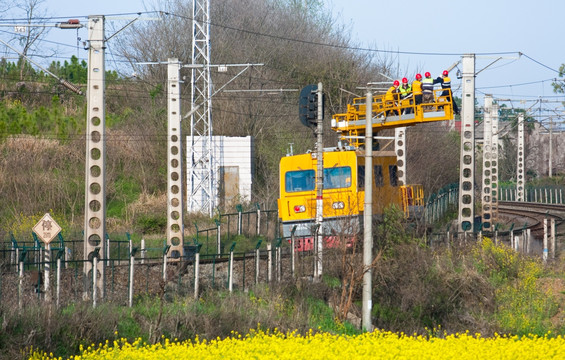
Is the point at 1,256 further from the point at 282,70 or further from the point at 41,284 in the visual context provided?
the point at 282,70

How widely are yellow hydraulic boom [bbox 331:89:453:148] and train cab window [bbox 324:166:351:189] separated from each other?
0.98 m

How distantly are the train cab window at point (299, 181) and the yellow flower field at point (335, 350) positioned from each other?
36.9ft

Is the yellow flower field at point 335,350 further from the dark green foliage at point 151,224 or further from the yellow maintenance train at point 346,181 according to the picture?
the dark green foliage at point 151,224

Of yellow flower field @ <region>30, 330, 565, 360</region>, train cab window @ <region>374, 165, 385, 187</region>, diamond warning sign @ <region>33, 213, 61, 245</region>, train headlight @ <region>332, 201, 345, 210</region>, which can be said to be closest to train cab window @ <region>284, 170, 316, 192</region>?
train headlight @ <region>332, 201, 345, 210</region>

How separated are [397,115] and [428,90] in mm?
1470

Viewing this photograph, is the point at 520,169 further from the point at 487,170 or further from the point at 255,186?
the point at 487,170

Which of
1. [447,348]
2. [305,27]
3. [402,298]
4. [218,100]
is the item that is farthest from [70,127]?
[447,348]

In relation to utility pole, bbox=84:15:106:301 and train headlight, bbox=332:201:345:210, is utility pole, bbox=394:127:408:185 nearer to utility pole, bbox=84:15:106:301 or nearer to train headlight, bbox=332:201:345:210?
train headlight, bbox=332:201:345:210

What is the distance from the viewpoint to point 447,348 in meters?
15.6

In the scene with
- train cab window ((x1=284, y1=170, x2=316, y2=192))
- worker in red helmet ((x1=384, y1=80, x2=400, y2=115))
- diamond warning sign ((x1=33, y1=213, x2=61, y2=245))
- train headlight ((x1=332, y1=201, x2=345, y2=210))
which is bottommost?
diamond warning sign ((x1=33, y1=213, x2=61, y2=245))

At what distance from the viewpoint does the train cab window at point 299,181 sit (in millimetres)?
27828

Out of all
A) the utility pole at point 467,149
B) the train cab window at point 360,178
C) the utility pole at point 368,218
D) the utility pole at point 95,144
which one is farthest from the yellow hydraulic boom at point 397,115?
the utility pole at point 95,144

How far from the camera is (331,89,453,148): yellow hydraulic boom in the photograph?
26.2m

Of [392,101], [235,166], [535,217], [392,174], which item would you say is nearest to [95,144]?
[392,101]
